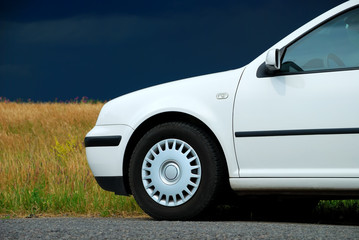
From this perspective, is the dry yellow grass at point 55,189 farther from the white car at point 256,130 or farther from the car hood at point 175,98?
the car hood at point 175,98

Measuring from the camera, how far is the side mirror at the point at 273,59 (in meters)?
4.67

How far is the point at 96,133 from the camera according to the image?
545 centimetres

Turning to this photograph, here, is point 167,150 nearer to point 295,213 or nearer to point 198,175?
point 198,175

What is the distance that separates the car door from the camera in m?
4.55

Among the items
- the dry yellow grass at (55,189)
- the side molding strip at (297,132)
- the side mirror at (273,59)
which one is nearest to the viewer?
the side molding strip at (297,132)

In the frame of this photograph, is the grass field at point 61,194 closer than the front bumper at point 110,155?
No

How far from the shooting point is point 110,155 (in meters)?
5.33

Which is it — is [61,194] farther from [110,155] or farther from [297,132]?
[297,132]

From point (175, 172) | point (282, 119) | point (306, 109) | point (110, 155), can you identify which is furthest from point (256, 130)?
point (110, 155)

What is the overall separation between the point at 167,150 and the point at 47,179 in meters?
3.33

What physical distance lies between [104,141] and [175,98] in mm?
847

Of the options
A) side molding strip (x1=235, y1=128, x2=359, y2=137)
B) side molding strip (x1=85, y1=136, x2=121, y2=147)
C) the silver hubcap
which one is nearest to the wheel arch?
side molding strip (x1=85, y1=136, x2=121, y2=147)

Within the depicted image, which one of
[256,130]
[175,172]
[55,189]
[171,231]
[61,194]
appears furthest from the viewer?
[55,189]

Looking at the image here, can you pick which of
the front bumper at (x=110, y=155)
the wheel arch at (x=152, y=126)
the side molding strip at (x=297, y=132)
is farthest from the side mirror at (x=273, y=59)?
the front bumper at (x=110, y=155)
